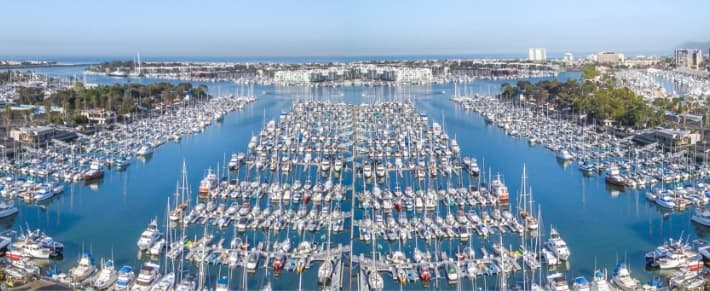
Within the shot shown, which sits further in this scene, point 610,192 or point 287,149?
point 287,149

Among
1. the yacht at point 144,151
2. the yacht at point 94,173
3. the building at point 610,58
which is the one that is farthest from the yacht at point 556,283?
the building at point 610,58

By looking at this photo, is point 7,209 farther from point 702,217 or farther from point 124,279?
point 702,217

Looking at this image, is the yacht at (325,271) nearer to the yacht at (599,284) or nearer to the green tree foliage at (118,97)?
the yacht at (599,284)

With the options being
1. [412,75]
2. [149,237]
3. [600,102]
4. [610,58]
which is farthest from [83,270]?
[610,58]

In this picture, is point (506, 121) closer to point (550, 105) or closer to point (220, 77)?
point (550, 105)

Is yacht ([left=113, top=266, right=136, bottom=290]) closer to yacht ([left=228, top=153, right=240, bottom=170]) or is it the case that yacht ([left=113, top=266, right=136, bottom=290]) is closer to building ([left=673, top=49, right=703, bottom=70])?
yacht ([left=228, top=153, right=240, bottom=170])

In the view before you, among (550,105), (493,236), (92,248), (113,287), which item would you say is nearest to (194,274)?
(113,287)
